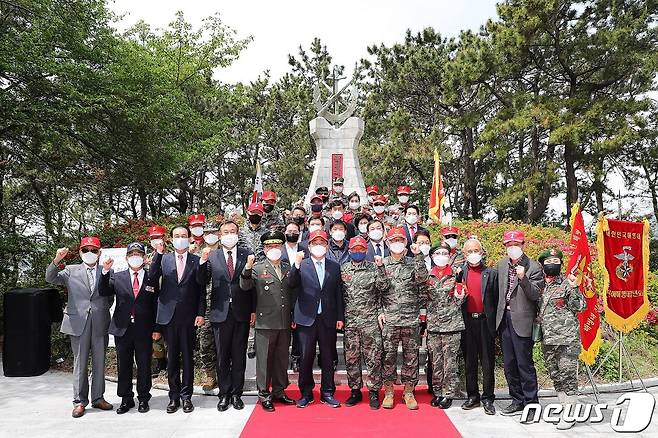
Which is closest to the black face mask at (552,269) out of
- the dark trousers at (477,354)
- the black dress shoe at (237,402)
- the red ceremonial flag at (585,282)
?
the red ceremonial flag at (585,282)

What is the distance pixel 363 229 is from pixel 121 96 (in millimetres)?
5833

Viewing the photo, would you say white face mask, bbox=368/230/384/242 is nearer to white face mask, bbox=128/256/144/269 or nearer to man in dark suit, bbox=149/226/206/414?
man in dark suit, bbox=149/226/206/414

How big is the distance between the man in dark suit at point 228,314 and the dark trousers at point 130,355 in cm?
71

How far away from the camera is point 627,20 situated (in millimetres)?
17062

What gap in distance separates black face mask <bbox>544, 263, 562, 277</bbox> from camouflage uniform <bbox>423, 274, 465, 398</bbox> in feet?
2.82

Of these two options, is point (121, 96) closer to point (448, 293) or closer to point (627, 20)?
point (448, 293)

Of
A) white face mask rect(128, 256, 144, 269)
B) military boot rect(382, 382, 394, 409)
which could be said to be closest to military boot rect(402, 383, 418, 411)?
military boot rect(382, 382, 394, 409)

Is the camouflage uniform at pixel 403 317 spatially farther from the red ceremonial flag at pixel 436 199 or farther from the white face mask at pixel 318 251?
the red ceremonial flag at pixel 436 199

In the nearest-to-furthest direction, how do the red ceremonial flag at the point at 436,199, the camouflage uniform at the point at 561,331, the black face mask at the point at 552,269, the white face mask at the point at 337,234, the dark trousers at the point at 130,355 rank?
the camouflage uniform at the point at 561,331 → the black face mask at the point at 552,269 → the dark trousers at the point at 130,355 → the white face mask at the point at 337,234 → the red ceremonial flag at the point at 436,199

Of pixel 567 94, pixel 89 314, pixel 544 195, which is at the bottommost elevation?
pixel 89 314

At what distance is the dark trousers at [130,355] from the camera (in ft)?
17.3

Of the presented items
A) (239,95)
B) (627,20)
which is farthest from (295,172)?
(627,20)

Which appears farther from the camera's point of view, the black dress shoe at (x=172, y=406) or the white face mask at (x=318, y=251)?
the white face mask at (x=318, y=251)

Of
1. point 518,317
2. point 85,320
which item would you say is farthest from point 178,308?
point 518,317
